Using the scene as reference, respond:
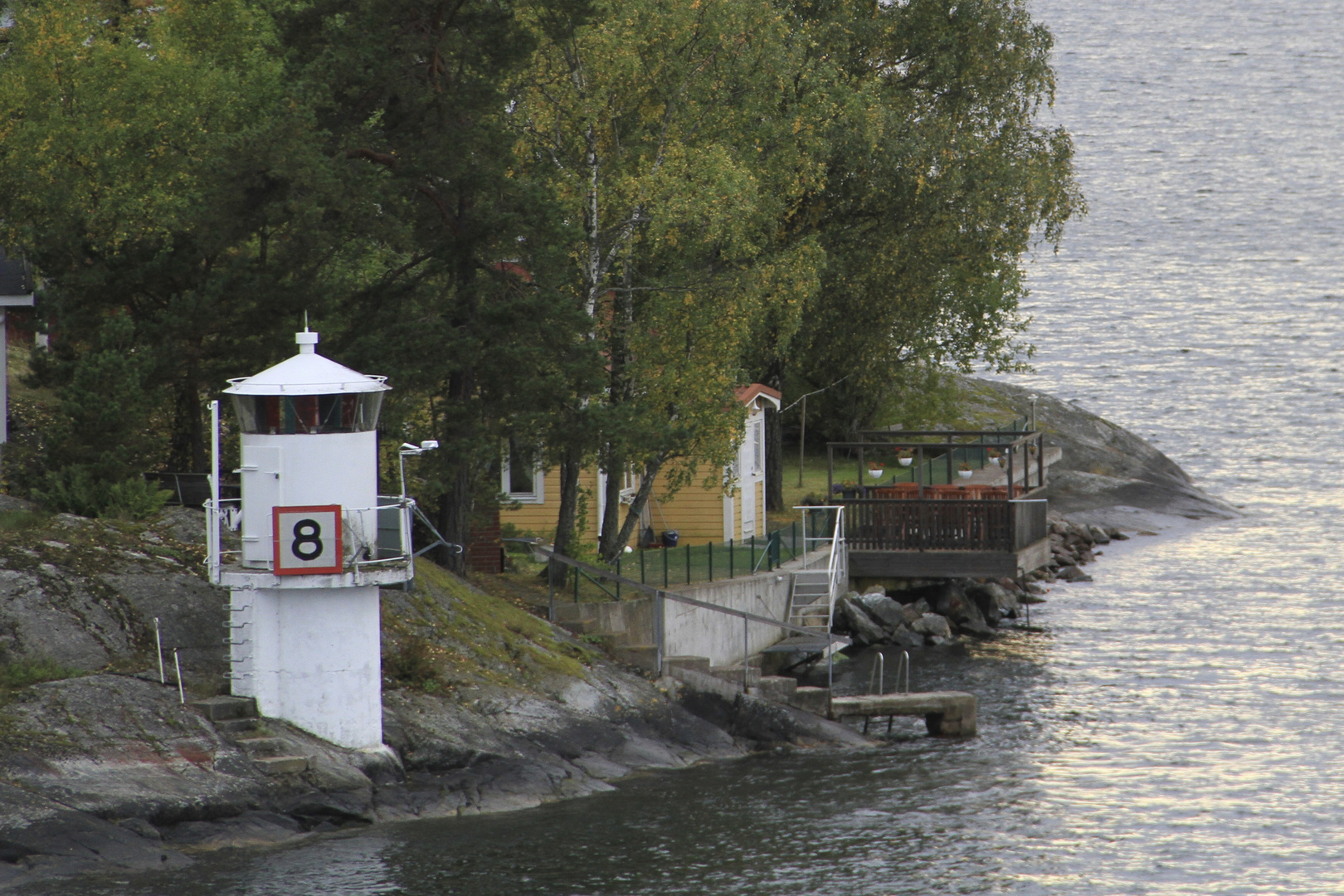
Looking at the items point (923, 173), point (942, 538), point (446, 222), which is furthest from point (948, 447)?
point (446, 222)

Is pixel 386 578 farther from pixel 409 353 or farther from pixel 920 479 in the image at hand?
pixel 920 479

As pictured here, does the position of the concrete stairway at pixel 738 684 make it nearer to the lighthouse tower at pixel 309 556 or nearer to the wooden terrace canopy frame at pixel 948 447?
the lighthouse tower at pixel 309 556

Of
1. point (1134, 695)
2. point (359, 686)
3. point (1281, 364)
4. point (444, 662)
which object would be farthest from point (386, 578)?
point (1281, 364)

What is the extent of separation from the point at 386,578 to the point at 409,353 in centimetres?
603

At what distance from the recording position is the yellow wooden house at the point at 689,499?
38375mm

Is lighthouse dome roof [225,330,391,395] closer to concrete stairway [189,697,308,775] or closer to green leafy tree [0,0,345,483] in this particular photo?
green leafy tree [0,0,345,483]

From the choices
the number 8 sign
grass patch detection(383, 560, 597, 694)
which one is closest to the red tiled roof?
grass patch detection(383, 560, 597, 694)

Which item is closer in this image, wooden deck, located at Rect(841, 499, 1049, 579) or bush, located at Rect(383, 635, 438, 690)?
bush, located at Rect(383, 635, 438, 690)

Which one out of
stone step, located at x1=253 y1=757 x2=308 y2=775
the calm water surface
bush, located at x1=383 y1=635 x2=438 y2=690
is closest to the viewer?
the calm water surface

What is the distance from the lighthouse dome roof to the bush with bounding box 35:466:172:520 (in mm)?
4247

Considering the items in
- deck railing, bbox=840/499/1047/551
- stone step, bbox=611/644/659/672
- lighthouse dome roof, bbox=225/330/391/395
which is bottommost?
stone step, bbox=611/644/659/672

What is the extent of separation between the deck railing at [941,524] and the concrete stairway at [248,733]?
20056mm

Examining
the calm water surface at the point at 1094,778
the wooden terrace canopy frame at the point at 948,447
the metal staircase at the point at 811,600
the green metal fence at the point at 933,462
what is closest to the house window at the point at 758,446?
the wooden terrace canopy frame at the point at 948,447

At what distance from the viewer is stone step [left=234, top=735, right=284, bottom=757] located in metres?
21.5
